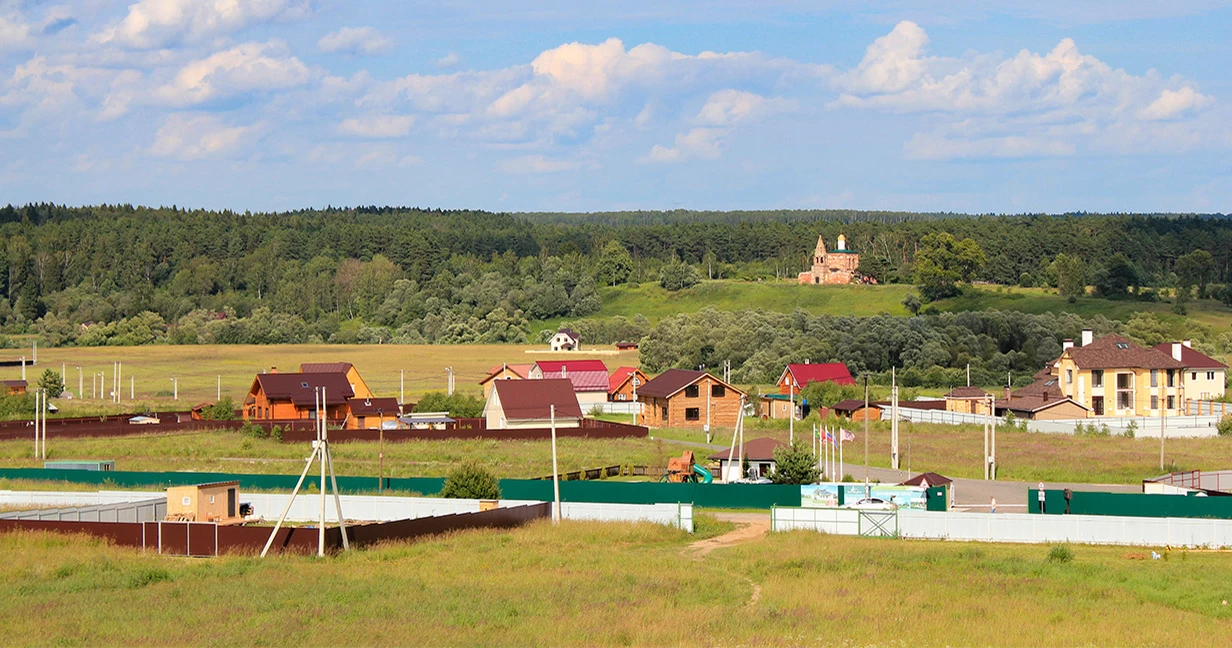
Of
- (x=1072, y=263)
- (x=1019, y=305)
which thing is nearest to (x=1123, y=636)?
(x=1019, y=305)

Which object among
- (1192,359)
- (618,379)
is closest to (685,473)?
(618,379)

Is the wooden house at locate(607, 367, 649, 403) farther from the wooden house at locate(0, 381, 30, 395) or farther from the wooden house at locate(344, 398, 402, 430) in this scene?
the wooden house at locate(0, 381, 30, 395)

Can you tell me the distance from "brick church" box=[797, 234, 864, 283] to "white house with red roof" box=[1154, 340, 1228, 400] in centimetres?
8286

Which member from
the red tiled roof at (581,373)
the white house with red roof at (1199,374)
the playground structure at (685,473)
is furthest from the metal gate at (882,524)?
the white house with red roof at (1199,374)

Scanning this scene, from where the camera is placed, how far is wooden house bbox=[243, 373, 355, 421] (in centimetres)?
6919

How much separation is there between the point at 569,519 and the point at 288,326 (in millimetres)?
109590

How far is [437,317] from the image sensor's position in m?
143

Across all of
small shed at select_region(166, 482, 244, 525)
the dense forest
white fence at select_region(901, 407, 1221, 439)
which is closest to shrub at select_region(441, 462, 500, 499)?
small shed at select_region(166, 482, 244, 525)

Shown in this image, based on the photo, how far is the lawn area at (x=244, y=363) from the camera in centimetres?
8919

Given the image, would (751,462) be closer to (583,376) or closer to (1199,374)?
(583,376)

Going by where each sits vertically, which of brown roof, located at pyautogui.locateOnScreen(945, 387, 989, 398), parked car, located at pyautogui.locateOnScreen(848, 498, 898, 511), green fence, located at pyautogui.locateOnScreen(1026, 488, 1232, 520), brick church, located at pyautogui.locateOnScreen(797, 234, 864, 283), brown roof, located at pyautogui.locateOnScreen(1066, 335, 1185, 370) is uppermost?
brick church, located at pyautogui.locateOnScreen(797, 234, 864, 283)

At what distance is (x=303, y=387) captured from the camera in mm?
70438

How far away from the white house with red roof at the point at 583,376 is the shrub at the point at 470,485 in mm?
38829

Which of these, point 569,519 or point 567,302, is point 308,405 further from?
point 567,302
